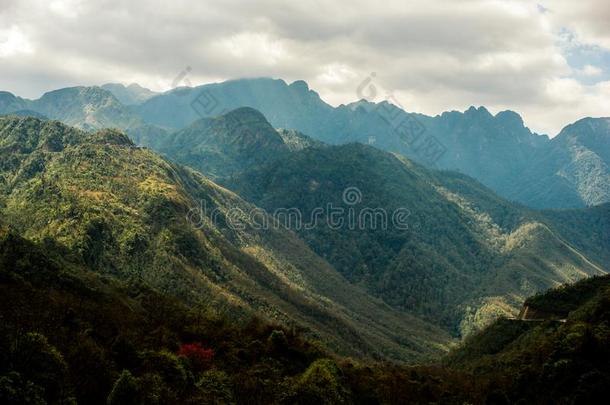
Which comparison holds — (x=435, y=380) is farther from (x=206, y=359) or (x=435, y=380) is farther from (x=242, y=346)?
(x=206, y=359)

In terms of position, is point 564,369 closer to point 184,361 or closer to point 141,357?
point 184,361

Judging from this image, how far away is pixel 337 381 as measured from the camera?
9638cm

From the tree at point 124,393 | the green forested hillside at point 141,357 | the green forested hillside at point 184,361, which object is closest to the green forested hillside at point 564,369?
the green forested hillside at point 184,361

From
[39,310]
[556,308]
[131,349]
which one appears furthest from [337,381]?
[556,308]

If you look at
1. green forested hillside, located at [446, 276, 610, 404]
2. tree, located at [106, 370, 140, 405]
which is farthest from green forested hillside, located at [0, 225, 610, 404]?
green forested hillside, located at [446, 276, 610, 404]

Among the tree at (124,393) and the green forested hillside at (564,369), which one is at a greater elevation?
the green forested hillside at (564,369)

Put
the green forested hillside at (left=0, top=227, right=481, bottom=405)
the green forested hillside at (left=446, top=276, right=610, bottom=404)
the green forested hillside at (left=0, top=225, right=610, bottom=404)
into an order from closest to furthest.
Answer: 1. the green forested hillside at (left=0, top=227, right=481, bottom=405)
2. the green forested hillside at (left=0, top=225, right=610, bottom=404)
3. the green forested hillside at (left=446, top=276, right=610, bottom=404)

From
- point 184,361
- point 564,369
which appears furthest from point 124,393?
point 564,369

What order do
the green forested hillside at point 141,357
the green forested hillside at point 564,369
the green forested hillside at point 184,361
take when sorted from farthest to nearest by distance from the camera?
1. the green forested hillside at point 564,369
2. the green forested hillside at point 184,361
3. the green forested hillside at point 141,357

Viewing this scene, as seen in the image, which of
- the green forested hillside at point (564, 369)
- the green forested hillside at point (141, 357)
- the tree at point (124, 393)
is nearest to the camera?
the green forested hillside at point (141, 357)

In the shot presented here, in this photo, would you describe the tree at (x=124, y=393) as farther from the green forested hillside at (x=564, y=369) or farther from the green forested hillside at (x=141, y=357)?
the green forested hillside at (x=564, y=369)

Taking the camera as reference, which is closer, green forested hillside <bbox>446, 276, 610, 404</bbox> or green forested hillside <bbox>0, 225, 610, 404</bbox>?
green forested hillside <bbox>0, 225, 610, 404</bbox>

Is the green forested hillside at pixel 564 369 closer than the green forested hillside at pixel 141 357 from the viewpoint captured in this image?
No

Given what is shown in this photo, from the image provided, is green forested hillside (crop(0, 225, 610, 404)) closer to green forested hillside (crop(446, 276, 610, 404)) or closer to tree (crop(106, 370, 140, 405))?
tree (crop(106, 370, 140, 405))
